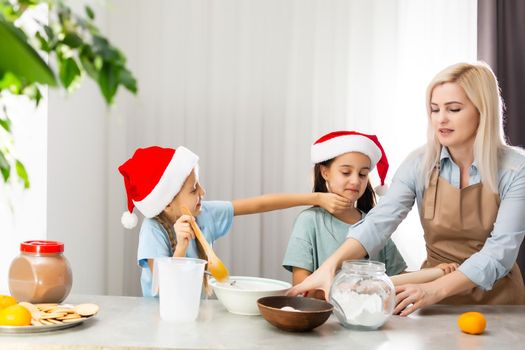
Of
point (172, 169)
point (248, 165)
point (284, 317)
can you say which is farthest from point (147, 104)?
point (284, 317)

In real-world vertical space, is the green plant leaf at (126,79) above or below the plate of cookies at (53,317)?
above

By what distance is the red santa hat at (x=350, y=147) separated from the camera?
2.54m

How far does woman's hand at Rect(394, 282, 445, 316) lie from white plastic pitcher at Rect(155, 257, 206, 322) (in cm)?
56

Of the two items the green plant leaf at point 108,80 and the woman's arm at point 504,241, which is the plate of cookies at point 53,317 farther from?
the green plant leaf at point 108,80

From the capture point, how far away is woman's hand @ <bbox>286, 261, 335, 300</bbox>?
1804 mm

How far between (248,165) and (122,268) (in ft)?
2.73

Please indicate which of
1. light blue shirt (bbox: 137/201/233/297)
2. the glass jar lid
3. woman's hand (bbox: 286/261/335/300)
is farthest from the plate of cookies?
woman's hand (bbox: 286/261/335/300)

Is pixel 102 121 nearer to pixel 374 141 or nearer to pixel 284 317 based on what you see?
pixel 374 141

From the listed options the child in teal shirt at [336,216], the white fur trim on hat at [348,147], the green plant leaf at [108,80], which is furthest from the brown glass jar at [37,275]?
the green plant leaf at [108,80]

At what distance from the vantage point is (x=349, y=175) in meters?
2.53

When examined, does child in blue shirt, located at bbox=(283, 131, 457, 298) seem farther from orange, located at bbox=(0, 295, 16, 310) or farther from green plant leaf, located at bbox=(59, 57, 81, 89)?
green plant leaf, located at bbox=(59, 57, 81, 89)

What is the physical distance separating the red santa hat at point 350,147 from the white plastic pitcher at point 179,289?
1.10 m

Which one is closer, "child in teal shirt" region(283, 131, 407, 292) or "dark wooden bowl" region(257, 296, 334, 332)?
"dark wooden bowl" region(257, 296, 334, 332)

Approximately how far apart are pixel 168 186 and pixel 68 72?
1812 mm
